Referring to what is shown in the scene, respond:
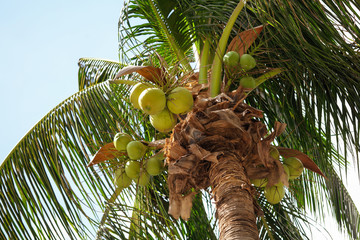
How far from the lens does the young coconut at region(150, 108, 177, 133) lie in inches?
90.3

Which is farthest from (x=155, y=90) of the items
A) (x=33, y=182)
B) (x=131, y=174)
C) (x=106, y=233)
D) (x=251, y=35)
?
(x=33, y=182)

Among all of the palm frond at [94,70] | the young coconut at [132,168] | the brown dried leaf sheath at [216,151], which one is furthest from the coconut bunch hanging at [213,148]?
the palm frond at [94,70]

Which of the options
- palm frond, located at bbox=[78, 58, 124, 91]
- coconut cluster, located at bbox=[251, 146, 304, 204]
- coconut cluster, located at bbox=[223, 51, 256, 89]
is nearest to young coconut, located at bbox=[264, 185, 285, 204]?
coconut cluster, located at bbox=[251, 146, 304, 204]

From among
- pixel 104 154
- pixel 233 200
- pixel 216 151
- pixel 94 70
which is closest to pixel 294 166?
pixel 216 151

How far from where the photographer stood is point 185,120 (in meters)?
2.21

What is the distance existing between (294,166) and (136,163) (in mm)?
859

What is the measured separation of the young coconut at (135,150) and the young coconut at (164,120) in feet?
0.48

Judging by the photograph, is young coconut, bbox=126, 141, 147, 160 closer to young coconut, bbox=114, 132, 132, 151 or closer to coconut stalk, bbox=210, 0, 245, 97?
young coconut, bbox=114, 132, 132, 151

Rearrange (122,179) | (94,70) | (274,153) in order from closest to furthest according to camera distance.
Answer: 1. (274,153)
2. (122,179)
3. (94,70)

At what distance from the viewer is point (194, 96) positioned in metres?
2.46

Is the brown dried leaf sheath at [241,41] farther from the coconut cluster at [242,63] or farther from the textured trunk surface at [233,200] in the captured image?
the textured trunk surface at [233,200]

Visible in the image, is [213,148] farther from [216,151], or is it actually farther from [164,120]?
[164,120]

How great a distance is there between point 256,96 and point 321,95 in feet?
2.07

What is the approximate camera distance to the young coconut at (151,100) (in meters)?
2.13
